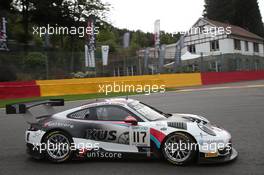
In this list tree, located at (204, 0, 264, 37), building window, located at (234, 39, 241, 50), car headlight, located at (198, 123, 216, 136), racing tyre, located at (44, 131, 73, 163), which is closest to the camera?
car headlight, located at (198, 123, 216, 136)

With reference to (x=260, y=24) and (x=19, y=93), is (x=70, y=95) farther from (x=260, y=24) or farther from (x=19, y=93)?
(x=260, y=24)

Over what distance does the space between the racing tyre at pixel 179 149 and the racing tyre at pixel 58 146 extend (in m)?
1.77

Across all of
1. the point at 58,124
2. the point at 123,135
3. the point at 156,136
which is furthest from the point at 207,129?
the point at 58,124

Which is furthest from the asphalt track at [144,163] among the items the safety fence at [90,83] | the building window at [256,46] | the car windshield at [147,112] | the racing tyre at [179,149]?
the building window at [256,46]

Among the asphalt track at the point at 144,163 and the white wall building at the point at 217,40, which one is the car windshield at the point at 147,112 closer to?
the asphalt track at the point at 144,163

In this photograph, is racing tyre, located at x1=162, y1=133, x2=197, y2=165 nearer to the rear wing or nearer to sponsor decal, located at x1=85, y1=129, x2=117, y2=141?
sponsor decal, located at x1=85, y1=129, x2=117, y2=141

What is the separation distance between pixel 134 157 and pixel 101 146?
0.64 metres

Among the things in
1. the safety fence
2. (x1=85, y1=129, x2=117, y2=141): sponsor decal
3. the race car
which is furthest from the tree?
(x1=85, y1=129, x2=117, y2=141): sponsor decal

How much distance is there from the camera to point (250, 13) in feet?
256

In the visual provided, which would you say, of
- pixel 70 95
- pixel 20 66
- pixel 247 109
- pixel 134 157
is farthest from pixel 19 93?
pixel 134 157

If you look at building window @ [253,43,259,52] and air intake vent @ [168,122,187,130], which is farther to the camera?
building window @ [253,43,259,52]

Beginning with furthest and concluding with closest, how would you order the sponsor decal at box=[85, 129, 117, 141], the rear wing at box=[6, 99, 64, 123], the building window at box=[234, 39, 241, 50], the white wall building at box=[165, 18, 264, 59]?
the building window at box=[234, 39, 241, 50] → the white wall building at box=[165, 18, 264, 59] → the rear wing at box=[6, 99, 64, 123] → the sponsor decal at box=[85, 129, 117, 141]

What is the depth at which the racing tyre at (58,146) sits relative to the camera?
692 centimetres

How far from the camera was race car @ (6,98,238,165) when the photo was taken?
20.6ft
